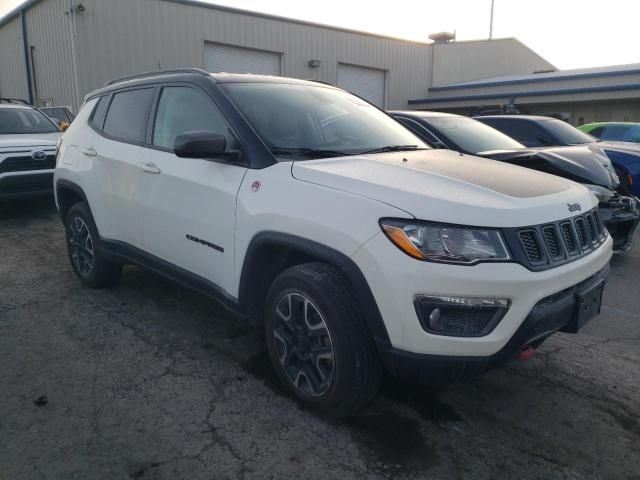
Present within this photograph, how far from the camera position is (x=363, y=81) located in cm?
2272

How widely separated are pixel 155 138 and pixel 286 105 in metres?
1.02

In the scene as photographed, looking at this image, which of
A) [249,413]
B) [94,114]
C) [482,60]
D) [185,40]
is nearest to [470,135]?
[94,114]

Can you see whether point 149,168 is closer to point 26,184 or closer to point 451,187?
point 451,187

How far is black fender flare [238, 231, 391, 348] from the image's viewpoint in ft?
7.66

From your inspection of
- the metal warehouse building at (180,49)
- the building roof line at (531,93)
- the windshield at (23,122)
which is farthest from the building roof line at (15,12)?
the building roof line at (531,93)

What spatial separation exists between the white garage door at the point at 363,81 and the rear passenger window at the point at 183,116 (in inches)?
739

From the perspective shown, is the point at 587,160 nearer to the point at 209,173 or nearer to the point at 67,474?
the point at 209,173

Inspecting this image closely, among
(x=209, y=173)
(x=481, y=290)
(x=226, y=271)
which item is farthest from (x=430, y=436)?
(x=209, y=173)

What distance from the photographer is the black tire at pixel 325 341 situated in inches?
96.4

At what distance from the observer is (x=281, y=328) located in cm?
283

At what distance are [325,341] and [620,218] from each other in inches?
164

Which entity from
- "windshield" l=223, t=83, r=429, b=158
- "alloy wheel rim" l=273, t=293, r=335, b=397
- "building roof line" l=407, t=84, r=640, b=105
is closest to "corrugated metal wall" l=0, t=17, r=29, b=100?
"building roof line" l=407, t=84, r=640, b=105

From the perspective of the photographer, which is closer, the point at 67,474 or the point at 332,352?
the point at 67,474

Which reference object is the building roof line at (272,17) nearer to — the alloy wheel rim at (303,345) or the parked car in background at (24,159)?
the parked car in background at (24,159)
